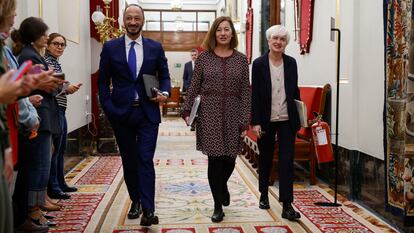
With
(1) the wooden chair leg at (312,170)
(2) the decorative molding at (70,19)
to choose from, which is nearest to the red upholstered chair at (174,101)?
(2) the decorative molding at (70,19)

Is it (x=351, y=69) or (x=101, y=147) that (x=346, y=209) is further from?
(x=101, y=147)

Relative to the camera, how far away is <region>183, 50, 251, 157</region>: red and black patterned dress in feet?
13.7

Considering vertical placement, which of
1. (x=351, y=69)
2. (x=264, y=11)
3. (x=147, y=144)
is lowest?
(x=147, y=144)

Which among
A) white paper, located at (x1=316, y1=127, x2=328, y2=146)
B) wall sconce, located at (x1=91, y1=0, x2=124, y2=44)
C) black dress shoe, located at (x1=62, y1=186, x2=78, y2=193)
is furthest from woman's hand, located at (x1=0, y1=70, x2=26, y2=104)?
wall sconce, located at (x1=91, y1=0, x2=124, y2=44)

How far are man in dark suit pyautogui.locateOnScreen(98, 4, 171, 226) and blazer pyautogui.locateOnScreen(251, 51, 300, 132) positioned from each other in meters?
0.82

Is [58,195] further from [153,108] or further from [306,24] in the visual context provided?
[306,24]

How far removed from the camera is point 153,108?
160 inches

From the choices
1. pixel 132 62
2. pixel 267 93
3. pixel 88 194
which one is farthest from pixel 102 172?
pixel 267 93

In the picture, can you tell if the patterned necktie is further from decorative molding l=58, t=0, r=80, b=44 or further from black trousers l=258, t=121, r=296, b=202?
decorative molding l=58, t=0, r=80, b=44

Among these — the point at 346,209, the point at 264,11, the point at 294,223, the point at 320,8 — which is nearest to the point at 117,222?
the point at 294,223

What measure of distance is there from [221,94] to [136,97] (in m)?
0.68

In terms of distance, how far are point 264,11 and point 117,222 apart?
21.8 feet

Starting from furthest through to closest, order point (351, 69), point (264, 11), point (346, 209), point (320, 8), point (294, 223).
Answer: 1. point (264, 11)
2. point (320, 8)
3. point (351, 69)
4. point (346, 209)
5. point (294, 223)

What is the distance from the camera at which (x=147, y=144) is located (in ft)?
13.2
